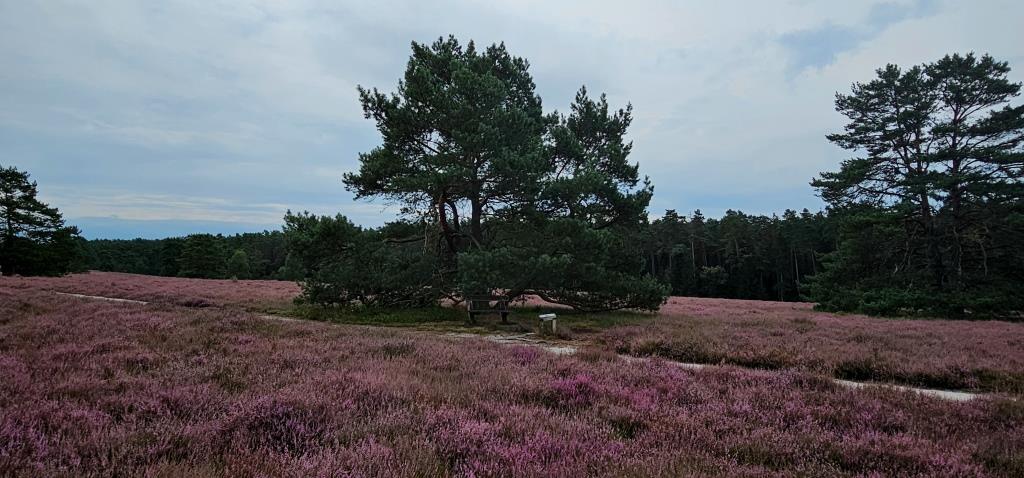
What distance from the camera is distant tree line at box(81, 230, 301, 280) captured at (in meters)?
75.8

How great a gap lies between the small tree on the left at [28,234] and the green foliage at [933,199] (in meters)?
60.7

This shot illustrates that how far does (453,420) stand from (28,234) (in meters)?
56.9

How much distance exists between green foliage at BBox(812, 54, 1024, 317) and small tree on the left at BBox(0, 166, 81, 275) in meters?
60.7

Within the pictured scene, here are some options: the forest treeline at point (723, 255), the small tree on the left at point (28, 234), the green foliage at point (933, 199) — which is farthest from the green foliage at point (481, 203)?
the forest treeline at point (723, 255)

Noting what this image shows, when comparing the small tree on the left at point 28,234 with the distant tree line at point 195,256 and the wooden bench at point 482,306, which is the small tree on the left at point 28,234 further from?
the wooden bench at point 482,306

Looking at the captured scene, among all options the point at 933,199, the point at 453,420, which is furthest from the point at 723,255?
the point at 453,420

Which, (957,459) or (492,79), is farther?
(492,79)

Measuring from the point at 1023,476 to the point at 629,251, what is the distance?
54.0 feet

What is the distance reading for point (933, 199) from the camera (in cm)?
2503

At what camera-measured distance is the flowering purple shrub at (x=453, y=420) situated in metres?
3.40

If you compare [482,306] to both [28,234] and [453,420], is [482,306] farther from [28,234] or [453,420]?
[28,234]

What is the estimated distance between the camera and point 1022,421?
4.97 meters

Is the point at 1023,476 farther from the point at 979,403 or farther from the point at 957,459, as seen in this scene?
the point at 979,403

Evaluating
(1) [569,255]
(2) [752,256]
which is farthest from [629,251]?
(2) [752,256]
